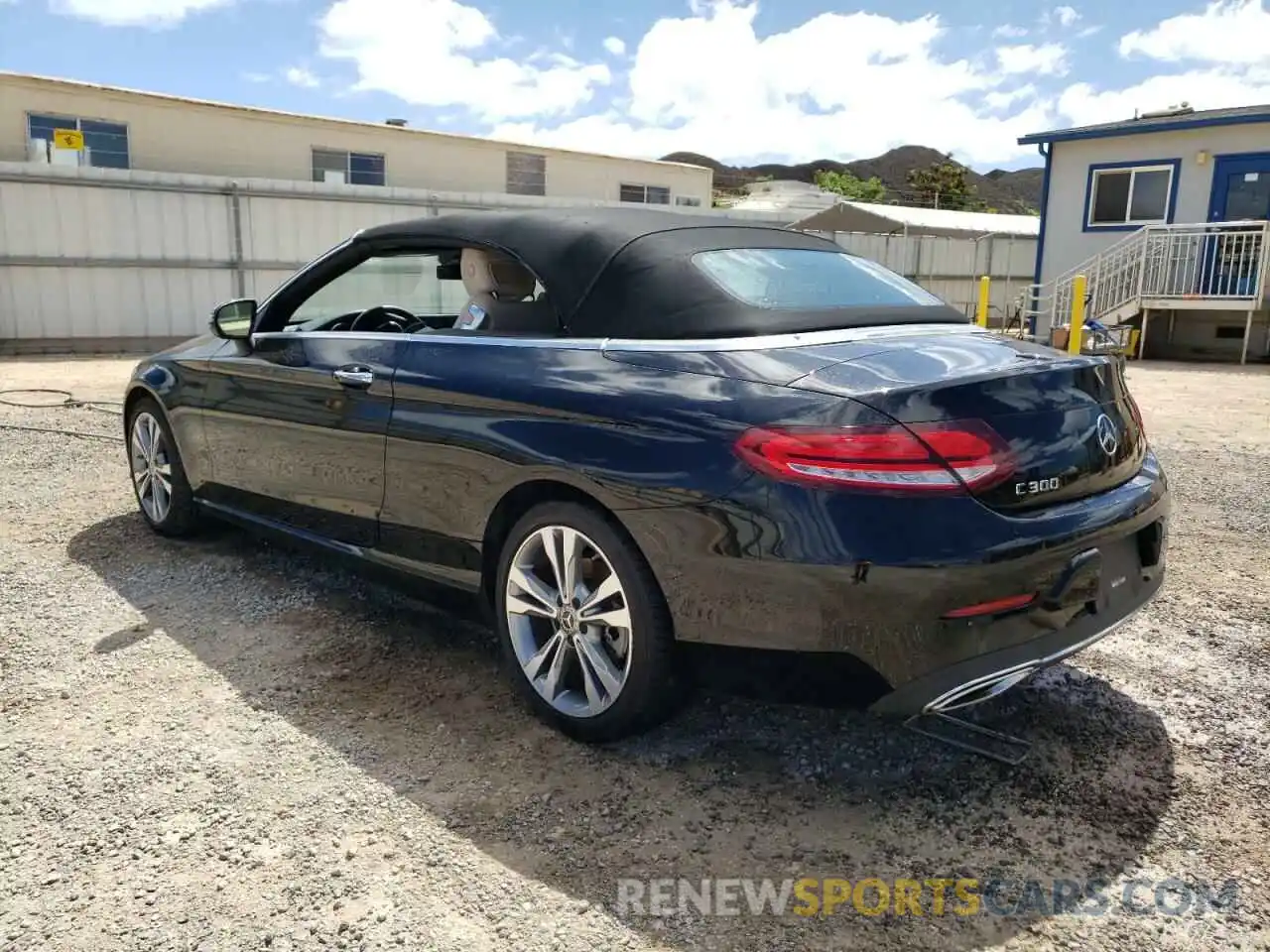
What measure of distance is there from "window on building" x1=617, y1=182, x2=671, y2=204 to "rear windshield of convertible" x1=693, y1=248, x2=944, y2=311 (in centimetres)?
2224

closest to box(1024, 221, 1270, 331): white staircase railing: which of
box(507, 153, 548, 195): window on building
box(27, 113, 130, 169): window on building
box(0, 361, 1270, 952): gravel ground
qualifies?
box(507, 153, 548, 195): window on building

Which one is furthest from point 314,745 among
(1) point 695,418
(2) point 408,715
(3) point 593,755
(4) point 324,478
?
(1) point 695,418

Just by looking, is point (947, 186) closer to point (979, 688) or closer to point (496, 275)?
point (496, 275)

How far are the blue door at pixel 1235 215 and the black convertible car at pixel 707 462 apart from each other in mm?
15294

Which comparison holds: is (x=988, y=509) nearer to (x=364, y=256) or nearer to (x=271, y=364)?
(x=364, y=256)

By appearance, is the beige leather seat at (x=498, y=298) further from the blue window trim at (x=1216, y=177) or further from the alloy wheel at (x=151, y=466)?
the blue window trim at (x=1216, y=177)

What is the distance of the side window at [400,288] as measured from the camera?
397 centimetres

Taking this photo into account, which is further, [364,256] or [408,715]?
[364,256]

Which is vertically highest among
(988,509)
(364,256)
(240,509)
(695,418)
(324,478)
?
(364,256)

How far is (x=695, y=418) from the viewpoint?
2.53 metres

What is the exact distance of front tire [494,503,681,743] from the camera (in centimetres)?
267

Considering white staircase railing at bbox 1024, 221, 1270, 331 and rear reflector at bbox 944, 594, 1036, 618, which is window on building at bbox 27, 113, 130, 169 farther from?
rear reflector at bbox 944, 594, 1036, 618

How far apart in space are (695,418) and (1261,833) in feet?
5.80

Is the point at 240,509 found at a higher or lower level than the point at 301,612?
higher
